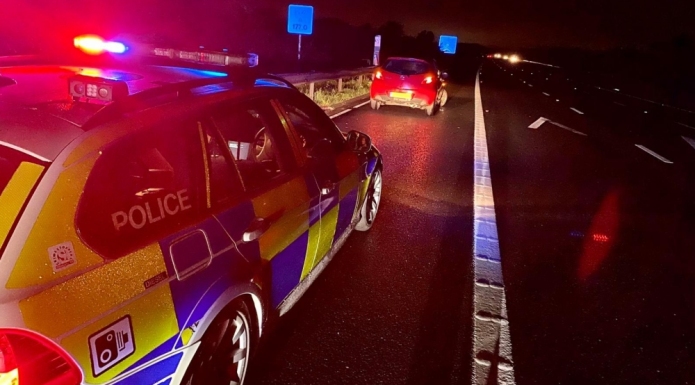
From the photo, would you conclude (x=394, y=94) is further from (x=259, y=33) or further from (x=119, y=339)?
(x=259, y=33)

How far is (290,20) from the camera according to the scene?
65.7 ft

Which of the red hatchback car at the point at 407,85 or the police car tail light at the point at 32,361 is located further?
the red hatchback car at the point at 407,85

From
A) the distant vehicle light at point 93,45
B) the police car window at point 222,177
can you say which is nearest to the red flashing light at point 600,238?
the police car window at point 222,177

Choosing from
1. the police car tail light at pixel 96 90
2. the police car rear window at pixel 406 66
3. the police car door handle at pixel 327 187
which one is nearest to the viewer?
the police car tail light at pixel 96 90

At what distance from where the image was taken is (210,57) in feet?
10.8

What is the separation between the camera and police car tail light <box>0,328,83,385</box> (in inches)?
62.8

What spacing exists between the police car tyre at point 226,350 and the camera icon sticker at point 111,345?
456mm

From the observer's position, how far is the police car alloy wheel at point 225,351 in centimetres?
240

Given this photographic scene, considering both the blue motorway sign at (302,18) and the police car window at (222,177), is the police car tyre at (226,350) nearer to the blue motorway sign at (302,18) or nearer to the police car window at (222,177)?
the police car window at (222,177)

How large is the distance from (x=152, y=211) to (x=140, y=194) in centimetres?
12

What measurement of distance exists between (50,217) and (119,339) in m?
0.45

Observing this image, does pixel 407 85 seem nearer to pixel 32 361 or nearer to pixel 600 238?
pixel 600 238

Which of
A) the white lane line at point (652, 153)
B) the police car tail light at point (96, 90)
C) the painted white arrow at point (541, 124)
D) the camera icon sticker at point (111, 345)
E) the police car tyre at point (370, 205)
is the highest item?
the police car tail light at point (96, 90)

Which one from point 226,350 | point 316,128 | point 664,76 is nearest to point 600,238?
point 316,128
